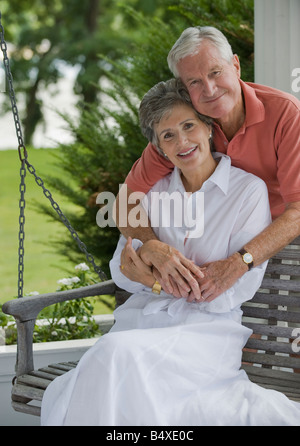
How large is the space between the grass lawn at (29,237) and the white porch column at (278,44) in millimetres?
5065

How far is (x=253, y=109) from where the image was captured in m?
2.47

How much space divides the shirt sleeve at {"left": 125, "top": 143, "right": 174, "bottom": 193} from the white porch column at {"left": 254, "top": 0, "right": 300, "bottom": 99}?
0.80 meters

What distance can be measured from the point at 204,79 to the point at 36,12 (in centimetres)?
1170

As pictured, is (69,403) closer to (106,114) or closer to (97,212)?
(97,212)

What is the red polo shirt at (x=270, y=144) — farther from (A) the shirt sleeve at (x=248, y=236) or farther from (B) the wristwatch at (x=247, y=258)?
(B) the wristwatch at (x=247, y=258)

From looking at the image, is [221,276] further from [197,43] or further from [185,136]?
[197,43]

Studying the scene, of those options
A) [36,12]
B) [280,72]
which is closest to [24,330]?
[280,72]

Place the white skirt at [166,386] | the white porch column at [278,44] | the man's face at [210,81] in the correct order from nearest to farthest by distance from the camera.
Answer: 1. the white skirt at [166,386]
2. the man's face at [210,81]
3. the white porch column at [278,44]

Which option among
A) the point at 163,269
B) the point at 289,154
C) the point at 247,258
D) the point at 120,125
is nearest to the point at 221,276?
the point at 247,258

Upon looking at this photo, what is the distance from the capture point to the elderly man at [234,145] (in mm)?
2324

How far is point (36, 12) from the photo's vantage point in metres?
13.1

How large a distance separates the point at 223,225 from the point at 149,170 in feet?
1.53

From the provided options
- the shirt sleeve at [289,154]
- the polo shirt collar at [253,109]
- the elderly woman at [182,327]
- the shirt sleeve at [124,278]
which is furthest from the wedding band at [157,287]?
the polo shirt collar at [253,109]

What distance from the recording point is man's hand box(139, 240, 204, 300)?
7.63 ft
